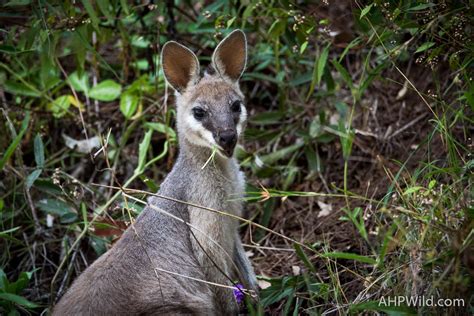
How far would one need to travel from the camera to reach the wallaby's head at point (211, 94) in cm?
454

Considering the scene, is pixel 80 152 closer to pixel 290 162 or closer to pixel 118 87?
pixel 118 87

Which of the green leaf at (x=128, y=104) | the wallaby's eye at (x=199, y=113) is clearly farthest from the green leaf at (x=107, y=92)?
the wallaby's eye at (x=199, y=113)

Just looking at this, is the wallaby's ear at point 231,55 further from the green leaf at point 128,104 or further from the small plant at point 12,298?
the small plant at point 12,298

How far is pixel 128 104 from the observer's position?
20.6 ft

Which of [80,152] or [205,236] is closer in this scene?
[205,236]

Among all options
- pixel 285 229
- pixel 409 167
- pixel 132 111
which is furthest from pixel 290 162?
pixel 132 111

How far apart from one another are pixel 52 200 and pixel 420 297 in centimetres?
315

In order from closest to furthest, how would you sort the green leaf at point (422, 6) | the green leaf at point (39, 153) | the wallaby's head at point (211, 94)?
the green leaf at point (422, 6), the wallaby's head at point (211, 94), the green leaf at point (39, 153)

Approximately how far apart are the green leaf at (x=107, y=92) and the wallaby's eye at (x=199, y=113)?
1.90m

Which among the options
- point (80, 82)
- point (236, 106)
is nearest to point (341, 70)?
point (236, 106)

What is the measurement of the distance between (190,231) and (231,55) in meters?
1.37

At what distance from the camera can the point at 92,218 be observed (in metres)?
5.53

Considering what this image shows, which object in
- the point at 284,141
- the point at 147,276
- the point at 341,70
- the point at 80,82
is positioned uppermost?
the point at 341,70

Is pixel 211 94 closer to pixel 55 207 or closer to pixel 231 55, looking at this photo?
pixel 231 55
